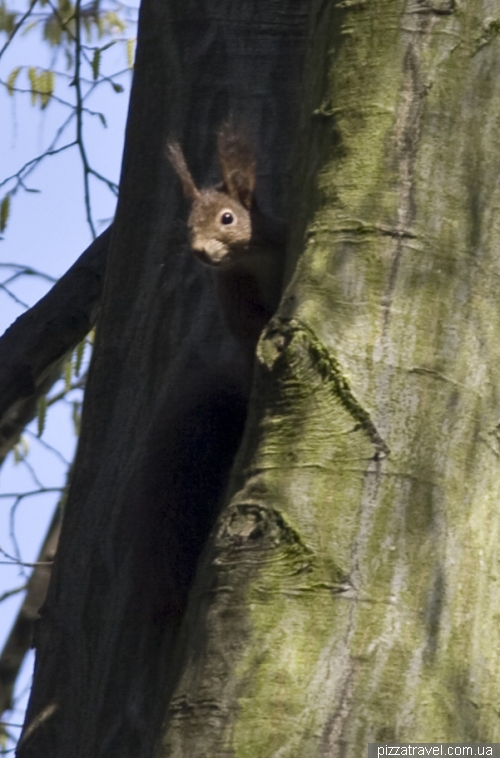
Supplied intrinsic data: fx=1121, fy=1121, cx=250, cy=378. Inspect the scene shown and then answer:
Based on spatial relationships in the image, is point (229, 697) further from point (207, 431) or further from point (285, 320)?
point (207, 431)

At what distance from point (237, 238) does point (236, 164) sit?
21 cm

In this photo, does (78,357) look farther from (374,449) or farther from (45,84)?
(374,449)

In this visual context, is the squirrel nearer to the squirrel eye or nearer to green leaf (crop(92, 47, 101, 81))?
the squirrel eye

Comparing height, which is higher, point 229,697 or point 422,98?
point 422,98

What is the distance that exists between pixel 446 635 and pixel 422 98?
1.76 ft

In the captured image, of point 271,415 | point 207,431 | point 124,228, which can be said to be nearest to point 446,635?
point 271,415

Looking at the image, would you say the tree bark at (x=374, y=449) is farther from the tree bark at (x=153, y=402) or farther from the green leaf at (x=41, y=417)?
the green leaf at (x=41, y=417)

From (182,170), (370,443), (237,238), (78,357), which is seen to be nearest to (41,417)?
(78,357)

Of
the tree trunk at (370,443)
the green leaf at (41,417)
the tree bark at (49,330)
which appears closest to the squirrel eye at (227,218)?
the tree bark at (49,330)

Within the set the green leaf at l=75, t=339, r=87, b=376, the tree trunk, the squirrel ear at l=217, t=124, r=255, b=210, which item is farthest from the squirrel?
the tree trunk

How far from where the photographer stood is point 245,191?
2.22 metres

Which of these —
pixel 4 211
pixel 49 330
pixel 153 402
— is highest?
pixel 4 211

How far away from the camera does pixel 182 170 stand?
81.5 inches

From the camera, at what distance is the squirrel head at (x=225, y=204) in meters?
2.07
